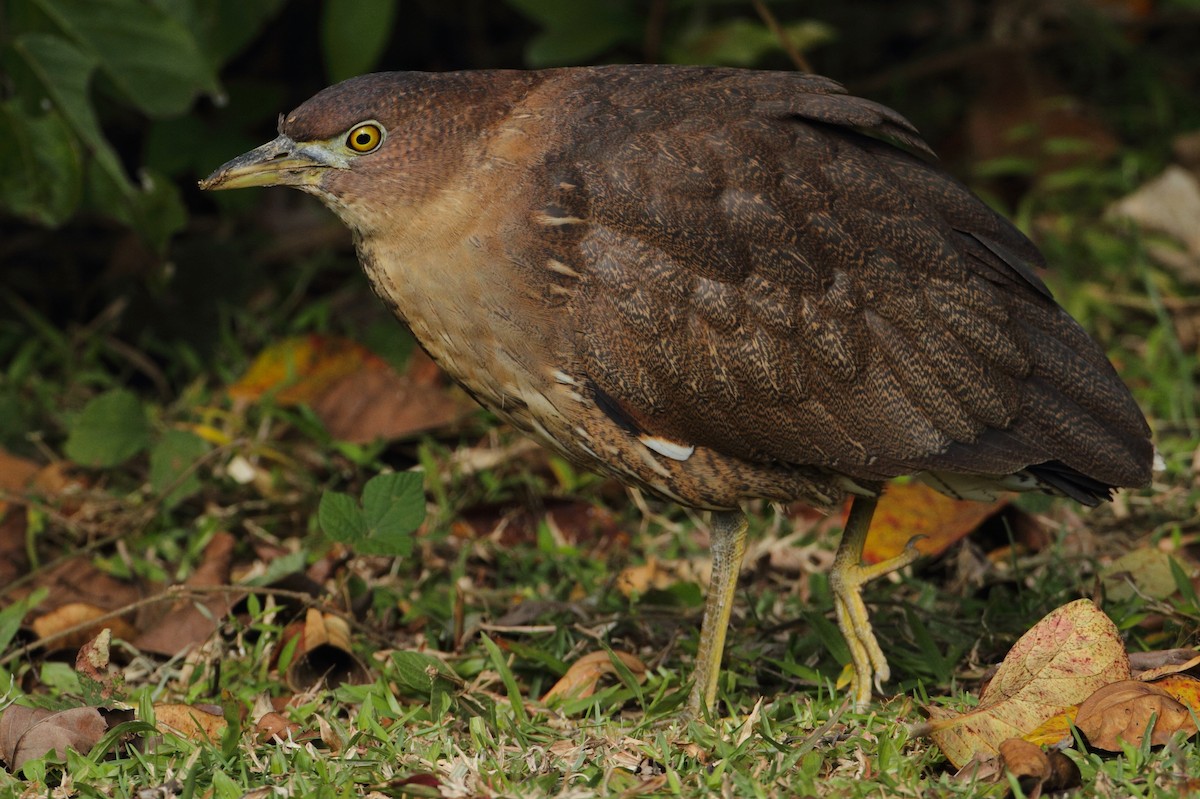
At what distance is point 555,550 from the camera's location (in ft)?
16.9

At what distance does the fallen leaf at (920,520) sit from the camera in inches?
188

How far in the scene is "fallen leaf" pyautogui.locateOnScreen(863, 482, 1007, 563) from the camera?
4770 mm

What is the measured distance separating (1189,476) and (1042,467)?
149cm

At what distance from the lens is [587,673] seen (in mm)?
4199

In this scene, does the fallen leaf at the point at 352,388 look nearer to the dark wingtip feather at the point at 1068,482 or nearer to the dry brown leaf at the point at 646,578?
→ the dry brown leaf at the point at 646,578

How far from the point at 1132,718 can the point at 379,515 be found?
7.02 feet

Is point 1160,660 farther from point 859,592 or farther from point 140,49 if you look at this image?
point 140,49

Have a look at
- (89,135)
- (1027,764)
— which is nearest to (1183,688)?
(1027,764)

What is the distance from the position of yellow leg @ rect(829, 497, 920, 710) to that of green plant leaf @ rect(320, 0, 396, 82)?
321 cm

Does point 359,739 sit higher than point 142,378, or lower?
higher

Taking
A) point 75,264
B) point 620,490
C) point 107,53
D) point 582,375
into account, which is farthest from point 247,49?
point 582,375

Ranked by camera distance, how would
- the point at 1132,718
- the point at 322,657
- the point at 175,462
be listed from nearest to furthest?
the point at 1132,718
the point at 322,657
the point at 175,462

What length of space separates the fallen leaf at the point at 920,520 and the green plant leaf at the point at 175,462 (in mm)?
2429

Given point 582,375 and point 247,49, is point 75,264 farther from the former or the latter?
point 582,375
